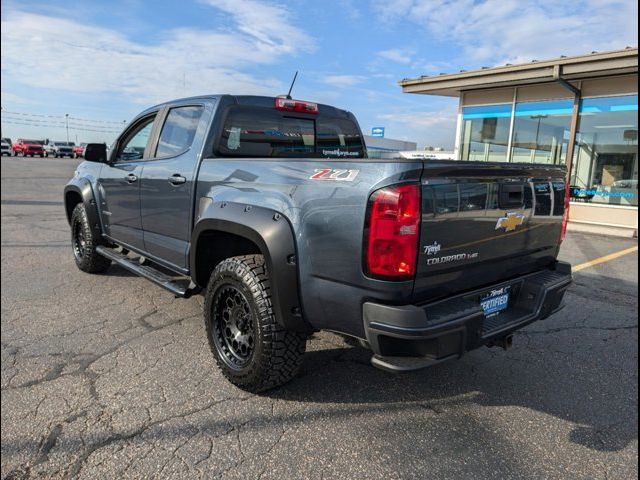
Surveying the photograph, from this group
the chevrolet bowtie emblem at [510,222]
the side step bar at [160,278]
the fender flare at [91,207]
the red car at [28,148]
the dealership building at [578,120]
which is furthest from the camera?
the red car at [28,148]

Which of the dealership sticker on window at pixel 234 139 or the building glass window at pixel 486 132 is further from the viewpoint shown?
the building glass window at pixel 486 132

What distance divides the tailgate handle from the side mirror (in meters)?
3.97

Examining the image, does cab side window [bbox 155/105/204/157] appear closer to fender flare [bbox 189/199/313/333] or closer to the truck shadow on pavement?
fender flare [bbox 189/199/313/333]

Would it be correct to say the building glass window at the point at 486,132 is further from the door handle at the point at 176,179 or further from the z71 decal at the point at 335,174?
the z71 decal at the point at 335,174

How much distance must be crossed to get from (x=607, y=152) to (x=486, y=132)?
317 centimetres

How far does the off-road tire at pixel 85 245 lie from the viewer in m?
5.25

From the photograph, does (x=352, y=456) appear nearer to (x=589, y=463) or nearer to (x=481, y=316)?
(x=481, y=316)

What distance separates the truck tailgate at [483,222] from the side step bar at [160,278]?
1.93m

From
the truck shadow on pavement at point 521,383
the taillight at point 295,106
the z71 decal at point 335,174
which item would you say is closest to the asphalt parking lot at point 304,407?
the truck shadow on pavement at point 521,383

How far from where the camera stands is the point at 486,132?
13148 mm

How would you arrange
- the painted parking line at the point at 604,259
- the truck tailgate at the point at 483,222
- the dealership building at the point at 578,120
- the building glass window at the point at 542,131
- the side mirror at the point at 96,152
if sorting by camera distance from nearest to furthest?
the truck tailgate at the point at 483,222
the side mirror at the point at 96,152
the painted parking line at the point at 604,259
the dealership building at the point at 578,120
the building glass window at the point at 542,131

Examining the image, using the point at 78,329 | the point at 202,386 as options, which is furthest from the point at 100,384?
the point at 78,329

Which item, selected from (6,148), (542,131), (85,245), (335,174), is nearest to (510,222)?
(335,174)

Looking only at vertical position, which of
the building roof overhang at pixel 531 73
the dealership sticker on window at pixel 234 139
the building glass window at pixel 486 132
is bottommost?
the dealership sticker on window at pixel 234 139
